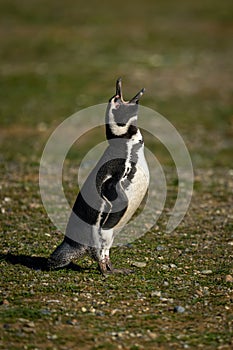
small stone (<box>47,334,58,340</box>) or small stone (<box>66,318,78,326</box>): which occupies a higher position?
small stone (<box>66,318,78,326</box>)

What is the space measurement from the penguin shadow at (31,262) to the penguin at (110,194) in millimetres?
283

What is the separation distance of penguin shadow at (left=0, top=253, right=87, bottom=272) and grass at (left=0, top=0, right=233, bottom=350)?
0.03 m

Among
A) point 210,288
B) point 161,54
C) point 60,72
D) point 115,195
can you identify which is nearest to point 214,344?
point 210,288

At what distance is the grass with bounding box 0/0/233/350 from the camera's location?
7.46 metres

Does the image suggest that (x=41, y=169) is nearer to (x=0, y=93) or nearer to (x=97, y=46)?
(x=0, y=93)

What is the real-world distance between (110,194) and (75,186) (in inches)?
227

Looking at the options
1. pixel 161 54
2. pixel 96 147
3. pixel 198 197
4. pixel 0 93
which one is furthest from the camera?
pixel 161 54

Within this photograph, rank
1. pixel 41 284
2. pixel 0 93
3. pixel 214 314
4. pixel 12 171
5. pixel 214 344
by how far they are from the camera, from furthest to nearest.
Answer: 1. pixel 0 93
2. pixel 12 171
3. pixel 41 284
4. pixel 214 314
5. pixel 214 344

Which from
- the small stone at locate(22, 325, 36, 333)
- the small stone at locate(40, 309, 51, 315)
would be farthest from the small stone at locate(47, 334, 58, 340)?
the small stone at locate(40, 309, 51, 315)

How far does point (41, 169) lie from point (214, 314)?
8.57 meters

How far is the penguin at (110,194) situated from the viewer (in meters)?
8.65

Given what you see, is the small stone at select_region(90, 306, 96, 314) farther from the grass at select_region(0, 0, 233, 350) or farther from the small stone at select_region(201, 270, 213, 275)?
the small stone at select_region(201, 270, 213, 275)

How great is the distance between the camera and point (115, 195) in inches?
337

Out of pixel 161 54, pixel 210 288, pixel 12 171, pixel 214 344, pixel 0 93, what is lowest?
pixel 214 344
